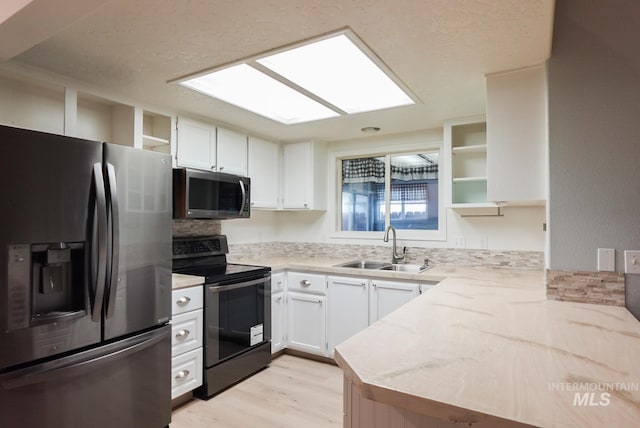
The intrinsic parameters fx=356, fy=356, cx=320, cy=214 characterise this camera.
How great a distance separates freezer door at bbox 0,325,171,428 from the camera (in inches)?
60.1

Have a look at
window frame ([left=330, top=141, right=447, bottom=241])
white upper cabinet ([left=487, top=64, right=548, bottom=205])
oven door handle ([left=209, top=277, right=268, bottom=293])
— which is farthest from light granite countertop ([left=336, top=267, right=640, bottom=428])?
window frame ([left=330, top=141, right=447, bottom=241])

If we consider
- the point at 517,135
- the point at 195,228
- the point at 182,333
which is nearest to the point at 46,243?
the point at 182,333

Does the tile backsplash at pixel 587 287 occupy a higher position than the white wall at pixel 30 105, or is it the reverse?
the white wall at pixel 30 105

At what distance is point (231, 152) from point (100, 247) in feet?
5.72

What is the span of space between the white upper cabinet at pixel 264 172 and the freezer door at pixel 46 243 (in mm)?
1824

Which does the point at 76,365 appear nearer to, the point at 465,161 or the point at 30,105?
the point at 30,105

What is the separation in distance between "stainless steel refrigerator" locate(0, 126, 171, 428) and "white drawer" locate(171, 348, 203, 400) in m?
0.19

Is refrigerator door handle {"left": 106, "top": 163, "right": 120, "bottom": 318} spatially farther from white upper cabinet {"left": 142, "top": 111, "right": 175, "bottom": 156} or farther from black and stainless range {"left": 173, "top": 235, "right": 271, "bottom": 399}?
white upper cabinet {"left": 142, "top": 111, "right": 175, "bottom": 156}

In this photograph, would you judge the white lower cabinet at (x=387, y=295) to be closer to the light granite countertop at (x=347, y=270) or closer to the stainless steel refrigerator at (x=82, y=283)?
the light granite countertop at (x=347, y=270)

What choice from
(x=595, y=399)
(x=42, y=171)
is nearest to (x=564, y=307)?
(x=595, y=399)

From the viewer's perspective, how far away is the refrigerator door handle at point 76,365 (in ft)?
4.98

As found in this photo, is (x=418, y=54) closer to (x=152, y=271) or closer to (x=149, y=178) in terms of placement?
(x=149, y=178)

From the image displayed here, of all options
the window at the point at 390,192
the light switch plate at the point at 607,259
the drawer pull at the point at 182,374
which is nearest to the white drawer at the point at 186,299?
the drawer pull at the point at 182,374

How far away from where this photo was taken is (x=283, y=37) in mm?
1690
